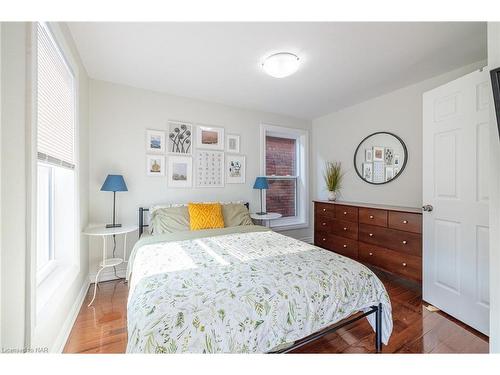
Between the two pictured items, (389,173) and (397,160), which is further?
(389,173)

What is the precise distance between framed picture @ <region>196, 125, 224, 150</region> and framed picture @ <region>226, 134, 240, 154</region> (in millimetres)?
105

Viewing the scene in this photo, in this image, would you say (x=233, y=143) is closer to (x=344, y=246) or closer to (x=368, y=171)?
(x=368, y=171)

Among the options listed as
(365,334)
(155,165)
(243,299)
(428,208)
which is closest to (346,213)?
(428,208)

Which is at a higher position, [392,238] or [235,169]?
[235,169]

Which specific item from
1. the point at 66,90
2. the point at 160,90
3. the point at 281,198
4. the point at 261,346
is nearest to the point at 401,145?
the point at 281,198

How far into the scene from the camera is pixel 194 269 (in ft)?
4.65

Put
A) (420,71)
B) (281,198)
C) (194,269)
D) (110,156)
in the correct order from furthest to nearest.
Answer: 1. (281,198)
2. (110,156)
3. (420,71)
4. (194,269)

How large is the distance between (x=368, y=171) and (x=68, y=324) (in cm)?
383

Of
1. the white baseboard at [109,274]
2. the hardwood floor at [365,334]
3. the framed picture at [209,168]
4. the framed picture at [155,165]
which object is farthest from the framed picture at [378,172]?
the white baseboard at [109,274]

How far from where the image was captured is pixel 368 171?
127 inches

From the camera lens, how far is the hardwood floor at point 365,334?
4.97 ft

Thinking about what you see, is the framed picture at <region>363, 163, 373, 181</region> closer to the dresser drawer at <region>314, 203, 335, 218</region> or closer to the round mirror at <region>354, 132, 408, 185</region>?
the round mirror at <region>354, 132, 408, 185</region>
